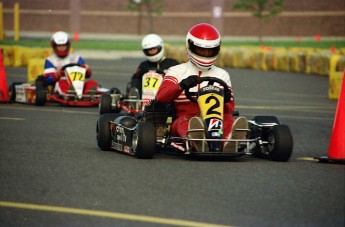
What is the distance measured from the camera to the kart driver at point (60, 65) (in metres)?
17.1

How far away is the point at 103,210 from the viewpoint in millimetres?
6680

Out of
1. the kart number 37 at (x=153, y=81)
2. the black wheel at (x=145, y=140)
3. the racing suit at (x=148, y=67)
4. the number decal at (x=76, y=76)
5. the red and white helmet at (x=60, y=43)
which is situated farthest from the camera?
the red and white helmet at (x=60, y=43)

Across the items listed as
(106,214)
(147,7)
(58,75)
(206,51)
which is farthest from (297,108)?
(147,7)

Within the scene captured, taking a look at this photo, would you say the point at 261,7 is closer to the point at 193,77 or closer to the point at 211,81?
the point at 211,81

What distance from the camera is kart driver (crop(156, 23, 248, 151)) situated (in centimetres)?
964

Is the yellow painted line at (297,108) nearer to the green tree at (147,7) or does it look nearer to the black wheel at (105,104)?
the black wheel at (105,104)

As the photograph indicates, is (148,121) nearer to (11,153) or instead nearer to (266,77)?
(11,153)

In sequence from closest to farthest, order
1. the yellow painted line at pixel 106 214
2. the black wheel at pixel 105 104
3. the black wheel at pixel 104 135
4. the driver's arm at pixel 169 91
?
the yellow painted line at pixel 106 214
the driver's arm at pixel 169 91
the black wheel at pixel 104 135
the black wheel at pixel 105 104

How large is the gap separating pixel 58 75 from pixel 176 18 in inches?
1763

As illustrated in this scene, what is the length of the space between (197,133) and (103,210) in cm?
270

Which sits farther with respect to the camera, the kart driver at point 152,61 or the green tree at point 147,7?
the green tree at point 147,7

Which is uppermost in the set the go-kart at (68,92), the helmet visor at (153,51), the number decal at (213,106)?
the helmet visor at (153,51)

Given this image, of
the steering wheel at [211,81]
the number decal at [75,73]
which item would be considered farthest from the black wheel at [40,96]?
the steering wheel at [211,81]

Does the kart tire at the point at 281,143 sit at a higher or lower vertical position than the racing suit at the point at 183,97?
lower
